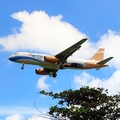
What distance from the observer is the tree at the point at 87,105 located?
27.2 m

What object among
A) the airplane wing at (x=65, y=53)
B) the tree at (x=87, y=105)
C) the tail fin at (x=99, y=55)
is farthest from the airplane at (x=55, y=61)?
the tree at (x=87, y=105)

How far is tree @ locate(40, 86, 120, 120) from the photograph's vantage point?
2719cm

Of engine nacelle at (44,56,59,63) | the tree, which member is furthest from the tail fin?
the tree

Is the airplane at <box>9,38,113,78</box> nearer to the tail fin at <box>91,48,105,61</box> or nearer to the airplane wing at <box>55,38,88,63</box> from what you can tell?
the airplane wing at <box>55,38,88,63</box>

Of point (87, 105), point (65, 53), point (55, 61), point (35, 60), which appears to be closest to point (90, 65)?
point (65, 53)

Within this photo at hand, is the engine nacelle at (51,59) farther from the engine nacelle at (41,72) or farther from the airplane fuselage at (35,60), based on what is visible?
the engine nacelle at (41,72)

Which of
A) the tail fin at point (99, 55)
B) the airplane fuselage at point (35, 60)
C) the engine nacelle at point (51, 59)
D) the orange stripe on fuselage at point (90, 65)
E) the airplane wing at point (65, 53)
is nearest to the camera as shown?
the airplane fuselage at point (35, 60)

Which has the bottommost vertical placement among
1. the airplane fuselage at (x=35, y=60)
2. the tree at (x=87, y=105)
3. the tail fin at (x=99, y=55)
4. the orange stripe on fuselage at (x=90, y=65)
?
the tree at (x=87, y=105)

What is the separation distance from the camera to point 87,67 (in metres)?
61.2

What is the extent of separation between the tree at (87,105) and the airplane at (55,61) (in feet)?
71.3

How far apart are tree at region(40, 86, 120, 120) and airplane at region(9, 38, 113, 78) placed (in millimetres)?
21728

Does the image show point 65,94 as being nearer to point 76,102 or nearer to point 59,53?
point 76,102

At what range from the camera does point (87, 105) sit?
89.4 feet

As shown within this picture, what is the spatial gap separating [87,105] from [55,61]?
28.3 meters
